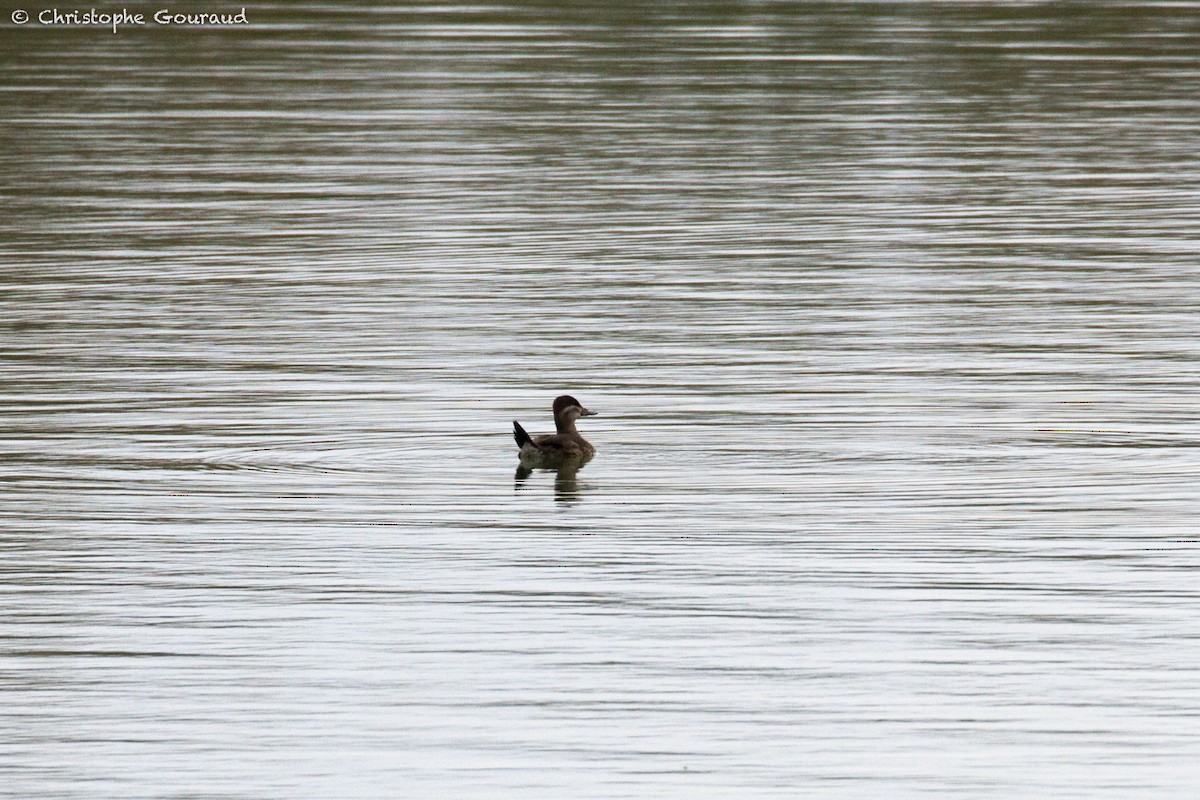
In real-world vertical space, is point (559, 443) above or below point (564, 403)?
below

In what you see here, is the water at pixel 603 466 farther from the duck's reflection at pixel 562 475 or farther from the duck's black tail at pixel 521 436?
the duck's black tail at pixel 521 436

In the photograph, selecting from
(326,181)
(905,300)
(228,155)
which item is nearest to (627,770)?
(905,300)

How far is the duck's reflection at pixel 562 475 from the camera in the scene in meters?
13.0

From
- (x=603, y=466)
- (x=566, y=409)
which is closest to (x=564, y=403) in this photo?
(x=566, y=409)

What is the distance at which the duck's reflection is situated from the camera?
1295cm

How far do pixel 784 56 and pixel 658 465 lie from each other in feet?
97.1

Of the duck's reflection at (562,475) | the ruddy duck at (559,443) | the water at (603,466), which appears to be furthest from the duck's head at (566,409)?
the water at (603,466)

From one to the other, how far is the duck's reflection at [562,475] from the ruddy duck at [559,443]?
0.03 m

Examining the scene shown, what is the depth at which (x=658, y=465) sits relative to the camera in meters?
13.4

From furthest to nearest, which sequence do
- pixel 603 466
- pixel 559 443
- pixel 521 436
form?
1. pixel 603 466
2. pixel 559 443
3. pixel 521 436

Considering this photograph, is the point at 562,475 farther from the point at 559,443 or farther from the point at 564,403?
the point at 564,403

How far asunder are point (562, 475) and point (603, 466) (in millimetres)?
256

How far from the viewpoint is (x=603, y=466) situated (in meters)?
13.5

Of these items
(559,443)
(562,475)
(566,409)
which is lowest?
(562,475)
